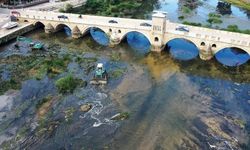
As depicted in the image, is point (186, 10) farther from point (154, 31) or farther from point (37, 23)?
point (37, 23)

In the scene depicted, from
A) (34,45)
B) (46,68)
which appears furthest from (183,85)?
(34,45)

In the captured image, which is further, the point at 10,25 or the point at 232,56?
the point at 10,25

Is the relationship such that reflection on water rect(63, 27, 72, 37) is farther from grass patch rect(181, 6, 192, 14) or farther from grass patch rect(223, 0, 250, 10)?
grass patch rect(223, 0, 250, 10)

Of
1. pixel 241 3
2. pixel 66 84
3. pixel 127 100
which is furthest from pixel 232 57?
pixel 241 3

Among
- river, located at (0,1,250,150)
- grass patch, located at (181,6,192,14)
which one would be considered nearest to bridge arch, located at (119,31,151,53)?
river, located at (0,1,250,150)

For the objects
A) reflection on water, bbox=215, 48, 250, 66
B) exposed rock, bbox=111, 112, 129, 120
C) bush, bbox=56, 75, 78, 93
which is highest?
reflection on water, bbox=215, 48, 250, 66

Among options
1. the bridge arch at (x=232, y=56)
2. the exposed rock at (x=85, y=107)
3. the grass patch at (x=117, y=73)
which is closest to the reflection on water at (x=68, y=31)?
the grass patch at (x=117, y=73)

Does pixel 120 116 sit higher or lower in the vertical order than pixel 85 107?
lower
